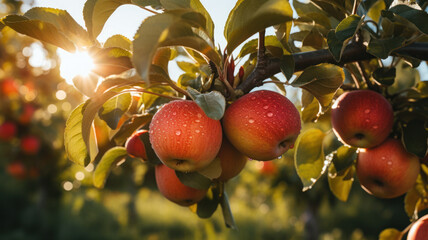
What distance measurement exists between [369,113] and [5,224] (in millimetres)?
5698

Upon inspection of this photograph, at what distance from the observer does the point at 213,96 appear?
0.46 metres

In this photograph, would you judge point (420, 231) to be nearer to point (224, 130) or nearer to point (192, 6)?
point (224, 130)

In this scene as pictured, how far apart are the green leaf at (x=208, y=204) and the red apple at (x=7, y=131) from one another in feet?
8.88

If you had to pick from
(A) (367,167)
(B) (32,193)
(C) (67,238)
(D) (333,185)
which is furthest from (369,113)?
(B) (32,193)

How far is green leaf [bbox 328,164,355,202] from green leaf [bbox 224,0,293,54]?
38cm

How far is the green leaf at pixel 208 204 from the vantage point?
712 millimetres

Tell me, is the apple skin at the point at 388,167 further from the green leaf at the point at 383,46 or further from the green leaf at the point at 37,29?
the green leaf at the point at 37,29

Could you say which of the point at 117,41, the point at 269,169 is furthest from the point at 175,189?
the point at 269,169

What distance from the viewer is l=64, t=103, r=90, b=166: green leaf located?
0.55m

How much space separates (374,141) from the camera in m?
0.65

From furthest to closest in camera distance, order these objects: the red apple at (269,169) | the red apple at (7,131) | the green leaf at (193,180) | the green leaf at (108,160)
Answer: the red apple at (269,169) → the red apple at (7,131) → the green leaf at (108,160) → the green leaf at (193,180)

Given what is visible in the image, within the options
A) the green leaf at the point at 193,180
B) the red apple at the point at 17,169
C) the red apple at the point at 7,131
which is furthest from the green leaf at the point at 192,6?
the red apple at the point at 17,169

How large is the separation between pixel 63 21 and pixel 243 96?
0.31 meters

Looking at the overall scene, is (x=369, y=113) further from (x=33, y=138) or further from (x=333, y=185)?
(x=33, y=138)
